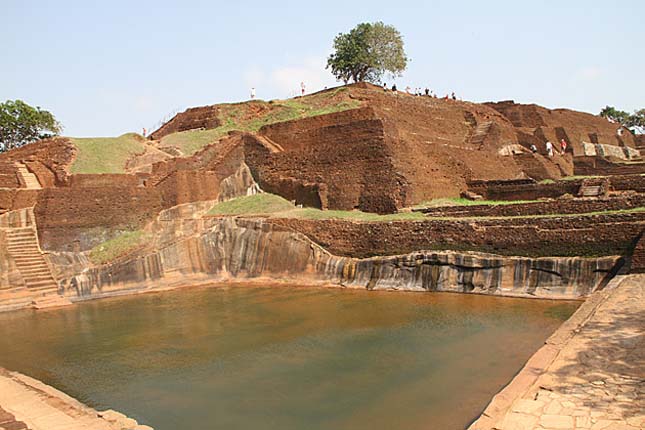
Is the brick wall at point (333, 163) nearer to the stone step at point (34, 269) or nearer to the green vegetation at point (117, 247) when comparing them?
the green vegetation at point (117, 247)

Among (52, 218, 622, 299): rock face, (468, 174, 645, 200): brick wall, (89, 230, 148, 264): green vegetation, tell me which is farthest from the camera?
(468, 174, 645, 200): brick wall

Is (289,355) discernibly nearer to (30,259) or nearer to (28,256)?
(30,259)

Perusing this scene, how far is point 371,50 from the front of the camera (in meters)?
35.6

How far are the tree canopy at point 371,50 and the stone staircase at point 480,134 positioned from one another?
13.1 meters

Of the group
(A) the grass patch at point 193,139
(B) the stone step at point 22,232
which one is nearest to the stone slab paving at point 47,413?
(B) the stone step at point 22,232

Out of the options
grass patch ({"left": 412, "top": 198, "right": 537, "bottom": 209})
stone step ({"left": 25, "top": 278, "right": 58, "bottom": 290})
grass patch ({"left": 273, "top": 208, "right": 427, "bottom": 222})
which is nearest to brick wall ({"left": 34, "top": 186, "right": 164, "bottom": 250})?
stone step ({"left": 25, "top": 278, "right": 58, "bottom": 290})

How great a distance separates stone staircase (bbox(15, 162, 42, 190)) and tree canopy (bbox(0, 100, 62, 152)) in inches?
571

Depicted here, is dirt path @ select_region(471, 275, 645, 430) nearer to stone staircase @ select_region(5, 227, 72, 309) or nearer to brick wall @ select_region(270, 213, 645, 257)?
brick wall @ select_region(270, 213, 645, 257)

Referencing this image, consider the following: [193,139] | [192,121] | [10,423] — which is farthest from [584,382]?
[192,121]

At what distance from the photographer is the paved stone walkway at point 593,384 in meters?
4.90

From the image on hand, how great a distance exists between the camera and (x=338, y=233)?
16047mm

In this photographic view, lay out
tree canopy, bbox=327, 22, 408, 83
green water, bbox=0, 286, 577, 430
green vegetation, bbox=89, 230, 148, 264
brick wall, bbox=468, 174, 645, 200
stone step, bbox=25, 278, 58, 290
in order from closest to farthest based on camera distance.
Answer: green water, bbox=0, 286, 577, 430 → stone step, bbox=25, 278, 58, 290 → green vegetation, bbox=89, 230, 148, 264 → brick wall, bbox=468, 174, 645, 200 → tree canopy, bbox=327, 22, 408, 83

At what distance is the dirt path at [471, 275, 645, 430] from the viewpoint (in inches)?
194

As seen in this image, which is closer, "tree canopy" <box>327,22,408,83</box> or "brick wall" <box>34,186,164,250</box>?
"brick wall" <box>34,186,164,250</box>
